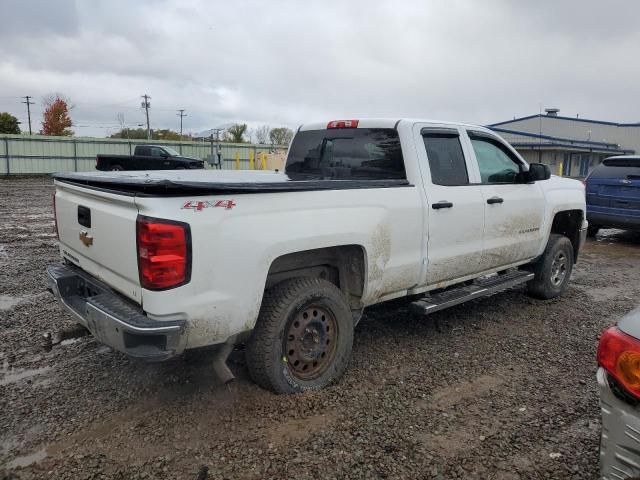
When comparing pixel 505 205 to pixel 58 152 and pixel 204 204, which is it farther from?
pixel 58 152

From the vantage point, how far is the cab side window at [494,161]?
4840 millimetres

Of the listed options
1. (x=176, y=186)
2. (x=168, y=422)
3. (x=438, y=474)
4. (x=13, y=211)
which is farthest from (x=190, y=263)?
(x=13, y=211)

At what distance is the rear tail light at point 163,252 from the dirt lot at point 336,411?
2.40 feet

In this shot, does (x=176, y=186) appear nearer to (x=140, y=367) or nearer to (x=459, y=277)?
(x=140, y=367)

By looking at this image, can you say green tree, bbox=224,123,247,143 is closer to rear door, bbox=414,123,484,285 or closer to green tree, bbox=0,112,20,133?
green tree, bbox=0,112,20,133

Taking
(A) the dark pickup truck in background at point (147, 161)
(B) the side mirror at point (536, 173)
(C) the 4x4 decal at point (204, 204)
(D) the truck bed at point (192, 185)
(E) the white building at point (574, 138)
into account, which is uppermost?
(E) the white building at point (574, 138)

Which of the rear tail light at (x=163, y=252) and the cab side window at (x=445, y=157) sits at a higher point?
the cab side window at (x=445, y=157)

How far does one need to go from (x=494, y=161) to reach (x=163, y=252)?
3561mm

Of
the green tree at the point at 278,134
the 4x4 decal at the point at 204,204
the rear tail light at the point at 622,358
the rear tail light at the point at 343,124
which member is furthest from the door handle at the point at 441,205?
the green tree at the point at 278,134

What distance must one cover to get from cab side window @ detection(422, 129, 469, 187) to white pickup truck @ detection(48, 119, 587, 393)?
2 cm

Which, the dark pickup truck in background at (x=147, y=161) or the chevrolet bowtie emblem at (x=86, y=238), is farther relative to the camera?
the dark pickup truck in background at (x=147, y=161)

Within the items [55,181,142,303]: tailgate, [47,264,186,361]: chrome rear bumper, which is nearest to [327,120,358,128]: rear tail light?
[55,181,142,303]: tailgate

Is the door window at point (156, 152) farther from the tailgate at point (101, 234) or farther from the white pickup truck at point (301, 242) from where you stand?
the tailgate at point (101, 234)

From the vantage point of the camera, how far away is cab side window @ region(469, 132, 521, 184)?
4.84m
